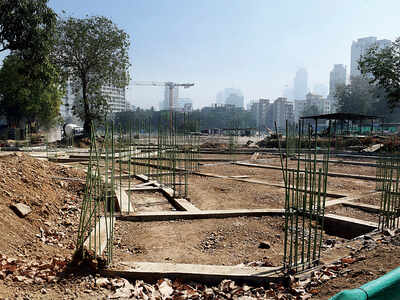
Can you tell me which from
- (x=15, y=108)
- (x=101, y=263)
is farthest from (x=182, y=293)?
(x=15, y=108)

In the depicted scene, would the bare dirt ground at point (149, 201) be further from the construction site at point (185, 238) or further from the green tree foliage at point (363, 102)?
the green tree foliage at point (363, 102)

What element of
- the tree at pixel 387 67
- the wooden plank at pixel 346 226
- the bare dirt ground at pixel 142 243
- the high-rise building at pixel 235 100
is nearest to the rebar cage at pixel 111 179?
the bare dirt ground at pixel 142 243

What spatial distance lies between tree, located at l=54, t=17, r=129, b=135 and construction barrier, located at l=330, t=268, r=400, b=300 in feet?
69.4

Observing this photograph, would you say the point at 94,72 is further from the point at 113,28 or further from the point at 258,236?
the point at 258,236

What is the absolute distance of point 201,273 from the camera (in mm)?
3230

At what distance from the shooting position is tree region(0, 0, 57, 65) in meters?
15.0

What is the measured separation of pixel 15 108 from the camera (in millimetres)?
31125

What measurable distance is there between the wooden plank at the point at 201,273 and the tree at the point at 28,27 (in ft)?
53.2

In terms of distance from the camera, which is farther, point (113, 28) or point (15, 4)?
point (113, 28)

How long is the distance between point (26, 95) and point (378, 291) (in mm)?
29623

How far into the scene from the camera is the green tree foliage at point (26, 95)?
854 inches

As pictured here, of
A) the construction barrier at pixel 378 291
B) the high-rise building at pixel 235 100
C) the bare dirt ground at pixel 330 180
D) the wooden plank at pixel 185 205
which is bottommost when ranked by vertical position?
the bare dirt ground at pixel 330 180

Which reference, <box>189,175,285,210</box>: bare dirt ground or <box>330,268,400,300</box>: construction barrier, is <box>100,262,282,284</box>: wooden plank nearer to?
<box>330,268,400,300</box>: construction barrier

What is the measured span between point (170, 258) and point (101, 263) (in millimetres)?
947
